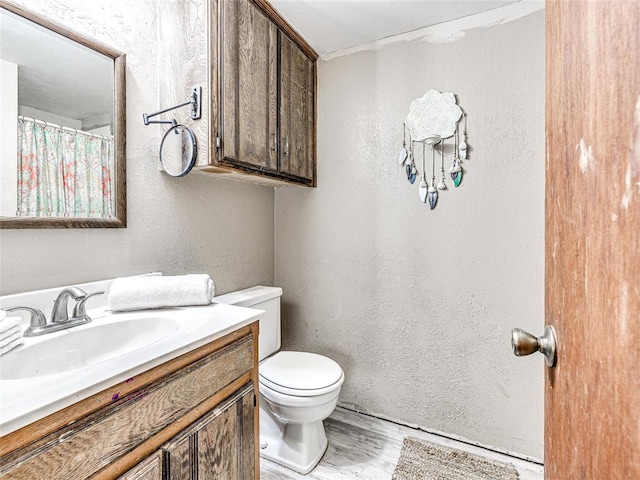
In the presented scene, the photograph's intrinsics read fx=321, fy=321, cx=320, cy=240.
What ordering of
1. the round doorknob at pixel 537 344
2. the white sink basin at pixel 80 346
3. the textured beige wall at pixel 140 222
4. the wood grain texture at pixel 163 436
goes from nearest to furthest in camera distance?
the round doorknob at pixel 537 344
the wood grain texture at pixel 163 436
the white sink basin at pixel 80 346
the textured beige wall at pixel 140 222

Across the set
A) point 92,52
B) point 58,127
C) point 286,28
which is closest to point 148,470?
→ point 58,127

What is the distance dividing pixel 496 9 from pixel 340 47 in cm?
81

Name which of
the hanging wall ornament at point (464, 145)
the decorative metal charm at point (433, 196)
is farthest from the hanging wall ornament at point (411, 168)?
the hanging wall ornament at point (464, 145)

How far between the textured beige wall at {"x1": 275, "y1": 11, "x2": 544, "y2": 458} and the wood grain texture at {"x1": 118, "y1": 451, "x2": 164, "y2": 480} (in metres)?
1.29

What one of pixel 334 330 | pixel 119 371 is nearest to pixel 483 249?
pixel 334 330

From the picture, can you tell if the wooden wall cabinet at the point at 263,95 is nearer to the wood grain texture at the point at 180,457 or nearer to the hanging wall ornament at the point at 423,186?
the hanging wall ornament at the point at 423,186

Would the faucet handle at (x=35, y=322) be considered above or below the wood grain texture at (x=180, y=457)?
above

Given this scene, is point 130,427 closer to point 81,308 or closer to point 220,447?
point 220,447

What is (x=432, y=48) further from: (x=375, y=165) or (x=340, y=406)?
(x=340, y=406)

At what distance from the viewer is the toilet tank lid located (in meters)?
1.58

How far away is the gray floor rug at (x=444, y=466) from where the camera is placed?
1459 millimetres

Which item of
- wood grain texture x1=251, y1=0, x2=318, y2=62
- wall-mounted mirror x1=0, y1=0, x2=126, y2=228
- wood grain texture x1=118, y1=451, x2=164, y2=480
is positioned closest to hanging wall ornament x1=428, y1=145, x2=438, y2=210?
wood grain texture x1=251, y1=0, x2=318, y2=62

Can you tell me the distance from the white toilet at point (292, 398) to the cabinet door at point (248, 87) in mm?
716

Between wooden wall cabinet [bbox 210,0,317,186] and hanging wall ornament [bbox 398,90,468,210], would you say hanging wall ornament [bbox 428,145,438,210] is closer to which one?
hanging wall ornament [bbox 398,90,468,210]
